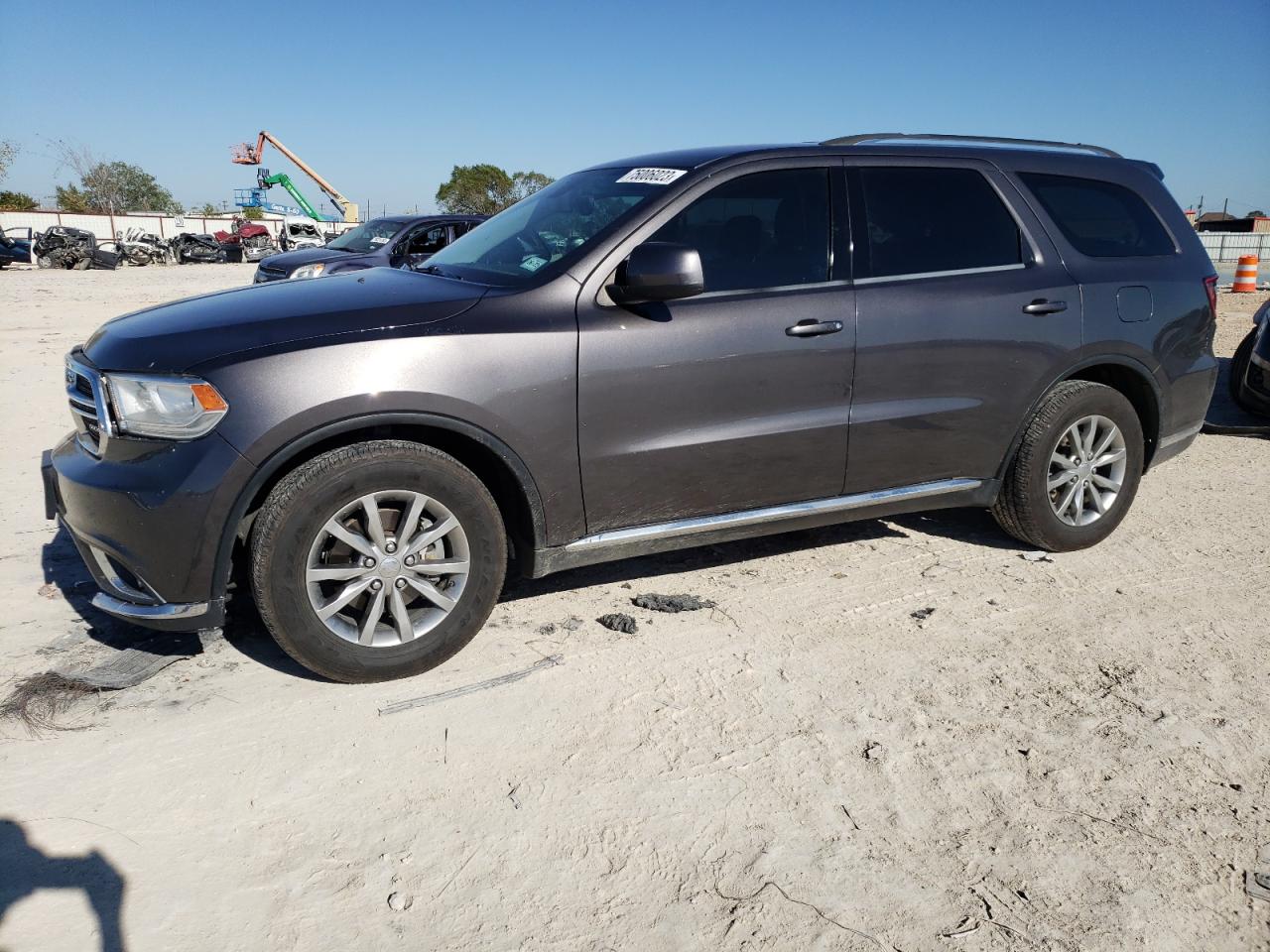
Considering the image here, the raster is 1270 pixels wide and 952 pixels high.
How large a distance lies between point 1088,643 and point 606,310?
2302 mm

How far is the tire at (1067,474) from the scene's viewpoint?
14.6 ft

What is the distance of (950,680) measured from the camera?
3.45 metres

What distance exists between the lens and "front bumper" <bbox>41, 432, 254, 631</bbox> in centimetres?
300

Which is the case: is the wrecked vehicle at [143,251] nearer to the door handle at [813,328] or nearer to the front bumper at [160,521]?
the front bumper at [160,521]

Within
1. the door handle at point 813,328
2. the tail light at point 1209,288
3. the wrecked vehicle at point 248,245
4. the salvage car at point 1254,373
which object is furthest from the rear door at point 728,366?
the wrecked vehicle at point 248,245

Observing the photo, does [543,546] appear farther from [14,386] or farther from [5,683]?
[14,386]

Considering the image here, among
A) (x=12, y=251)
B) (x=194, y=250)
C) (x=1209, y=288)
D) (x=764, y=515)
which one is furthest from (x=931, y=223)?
(x=194, y=250)

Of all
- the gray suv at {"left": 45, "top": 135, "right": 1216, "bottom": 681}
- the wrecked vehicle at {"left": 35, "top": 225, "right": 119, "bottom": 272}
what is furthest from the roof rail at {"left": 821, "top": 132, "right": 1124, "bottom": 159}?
the wrecked vehicle at {"left": 35, "top": 225, "right": 119, "bottom": 272}

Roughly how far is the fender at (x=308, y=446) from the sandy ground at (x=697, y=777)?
33 centimetres

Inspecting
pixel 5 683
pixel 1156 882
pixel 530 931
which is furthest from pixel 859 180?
pixel 5 683

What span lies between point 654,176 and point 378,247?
1105 cm

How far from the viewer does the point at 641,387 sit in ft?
11.5

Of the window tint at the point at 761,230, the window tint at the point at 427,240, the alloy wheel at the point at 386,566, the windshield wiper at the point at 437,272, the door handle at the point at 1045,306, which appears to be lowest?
the alloy wheel at the point at 386,566

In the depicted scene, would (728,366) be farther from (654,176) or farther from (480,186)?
(480,186)
